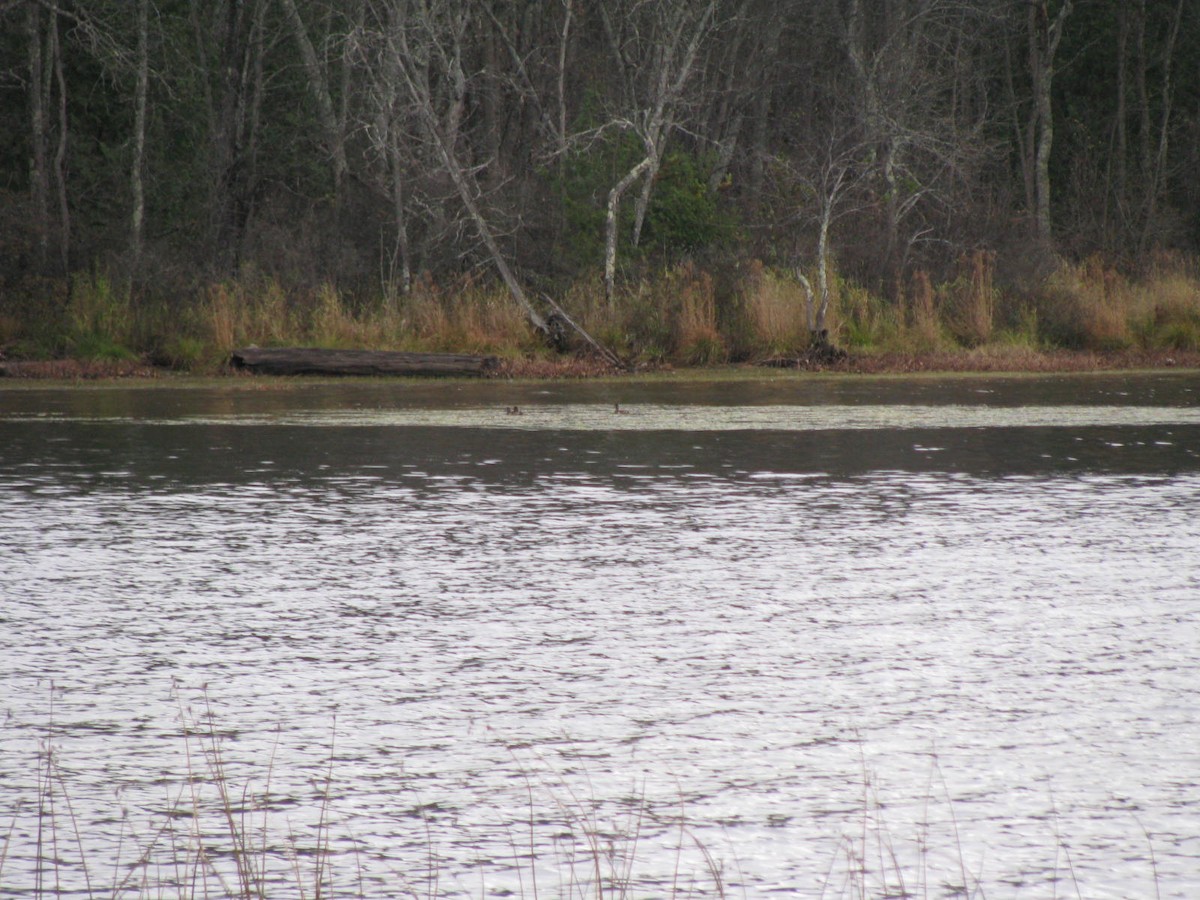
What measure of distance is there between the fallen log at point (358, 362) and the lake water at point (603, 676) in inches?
418

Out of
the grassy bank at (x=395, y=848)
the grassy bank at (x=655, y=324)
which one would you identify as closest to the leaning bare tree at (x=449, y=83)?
the grassy bank at (x=655, y=324)

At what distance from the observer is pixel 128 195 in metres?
43.0

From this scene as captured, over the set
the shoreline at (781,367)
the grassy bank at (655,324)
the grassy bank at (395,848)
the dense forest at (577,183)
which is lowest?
the grassy bank at (395,848)

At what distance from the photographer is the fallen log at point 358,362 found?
2348 centimetres

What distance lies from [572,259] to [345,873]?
27.7 meters

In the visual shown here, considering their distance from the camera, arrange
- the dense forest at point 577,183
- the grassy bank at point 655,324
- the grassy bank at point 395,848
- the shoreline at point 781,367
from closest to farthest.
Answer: the grassy bank at point 395,848
the shoreline at point 781,367
the grassy bank at point 655,324
the dense forest at point 577,183

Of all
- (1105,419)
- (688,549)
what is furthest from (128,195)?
(688,549)

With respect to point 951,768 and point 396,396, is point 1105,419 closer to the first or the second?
point 396,396

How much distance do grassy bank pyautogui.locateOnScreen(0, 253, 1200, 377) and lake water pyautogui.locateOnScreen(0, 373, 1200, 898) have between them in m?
12.3

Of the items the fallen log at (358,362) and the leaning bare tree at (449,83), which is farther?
the leaning bare tree at (449,83)

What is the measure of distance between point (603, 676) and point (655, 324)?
2001cm

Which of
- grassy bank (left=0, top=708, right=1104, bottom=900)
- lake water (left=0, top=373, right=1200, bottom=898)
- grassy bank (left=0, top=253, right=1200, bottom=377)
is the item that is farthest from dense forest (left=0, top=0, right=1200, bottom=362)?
grassy bank (left=0, top=708, right=1104, bottom=900)

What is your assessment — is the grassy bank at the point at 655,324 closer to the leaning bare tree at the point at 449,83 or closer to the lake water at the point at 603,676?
the leaning bare tree at the point at 449,83

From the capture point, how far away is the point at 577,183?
31.3 metres
